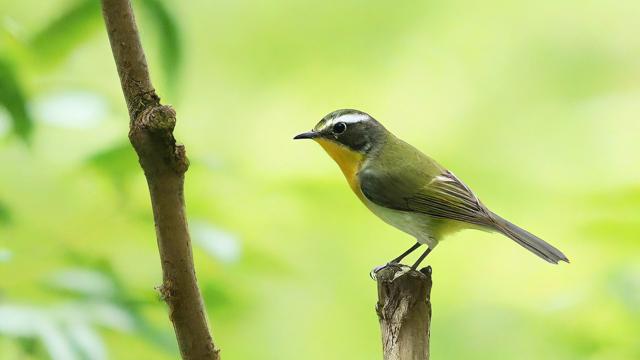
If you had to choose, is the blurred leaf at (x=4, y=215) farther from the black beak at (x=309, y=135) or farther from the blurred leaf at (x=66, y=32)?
the black beak at (x=309, y=135)

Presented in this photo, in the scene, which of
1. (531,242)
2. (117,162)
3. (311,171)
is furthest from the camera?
(311,171)

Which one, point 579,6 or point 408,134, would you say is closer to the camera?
point 408,134

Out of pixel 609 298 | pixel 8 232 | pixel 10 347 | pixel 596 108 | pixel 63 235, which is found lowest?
pixel 609 298

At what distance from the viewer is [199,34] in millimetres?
6125

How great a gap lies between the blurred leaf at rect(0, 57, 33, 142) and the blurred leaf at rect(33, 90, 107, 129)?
0.23 metres

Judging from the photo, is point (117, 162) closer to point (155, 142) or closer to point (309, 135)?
point (155, 142)

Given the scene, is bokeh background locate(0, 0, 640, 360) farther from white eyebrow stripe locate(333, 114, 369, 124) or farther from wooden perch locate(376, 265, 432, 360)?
wooden perch locate(376, 265, 432, 360)

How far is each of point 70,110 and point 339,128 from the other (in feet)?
4.76

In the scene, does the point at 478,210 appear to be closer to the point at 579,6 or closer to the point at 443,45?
the point at 443,45

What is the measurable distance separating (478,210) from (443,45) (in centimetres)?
301

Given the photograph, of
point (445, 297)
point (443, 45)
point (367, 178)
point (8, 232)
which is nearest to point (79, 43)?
point (8, 232)

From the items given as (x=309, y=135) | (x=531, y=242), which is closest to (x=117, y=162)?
(x=309, y=135)

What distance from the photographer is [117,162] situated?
2514 mm

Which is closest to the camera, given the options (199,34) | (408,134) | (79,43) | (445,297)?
(79,43)
